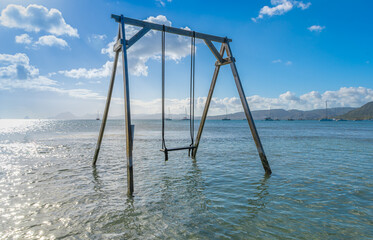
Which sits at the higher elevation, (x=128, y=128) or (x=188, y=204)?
(x=128, y=128)

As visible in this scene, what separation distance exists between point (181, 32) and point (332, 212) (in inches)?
311

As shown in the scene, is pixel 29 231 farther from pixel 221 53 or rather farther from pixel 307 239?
pixel 221 53

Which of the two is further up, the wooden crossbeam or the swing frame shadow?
the wooden crossbeam

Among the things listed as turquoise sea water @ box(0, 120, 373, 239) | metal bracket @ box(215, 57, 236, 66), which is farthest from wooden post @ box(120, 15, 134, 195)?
metal bracket @ box(215, 57, 236, 66)

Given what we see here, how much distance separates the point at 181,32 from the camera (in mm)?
9047

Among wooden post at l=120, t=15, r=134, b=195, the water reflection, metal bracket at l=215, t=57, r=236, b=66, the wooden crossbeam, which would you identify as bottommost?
the water reflection

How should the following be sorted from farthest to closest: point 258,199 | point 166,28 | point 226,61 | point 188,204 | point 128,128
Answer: point 226,61, point 166,28, point 128,128, point 258,199, point 188,204

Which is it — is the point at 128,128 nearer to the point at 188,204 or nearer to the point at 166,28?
the point at 188,204

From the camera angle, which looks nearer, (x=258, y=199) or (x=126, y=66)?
(x=258, y=199)

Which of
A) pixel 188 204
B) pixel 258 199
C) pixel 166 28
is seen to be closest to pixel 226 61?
pixel 166 28

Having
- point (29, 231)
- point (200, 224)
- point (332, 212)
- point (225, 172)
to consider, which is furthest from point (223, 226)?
point (225, 172)

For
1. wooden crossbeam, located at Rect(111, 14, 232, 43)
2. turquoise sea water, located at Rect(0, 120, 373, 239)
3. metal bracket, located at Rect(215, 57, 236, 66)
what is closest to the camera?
turquoise sea water, located at Rect(0, 120, 373, 239)

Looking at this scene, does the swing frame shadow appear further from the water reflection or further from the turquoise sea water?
the water reflection

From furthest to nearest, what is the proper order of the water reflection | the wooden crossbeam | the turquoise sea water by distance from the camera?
the wooden crossbeam < the water reflection < the turquoise sea water
